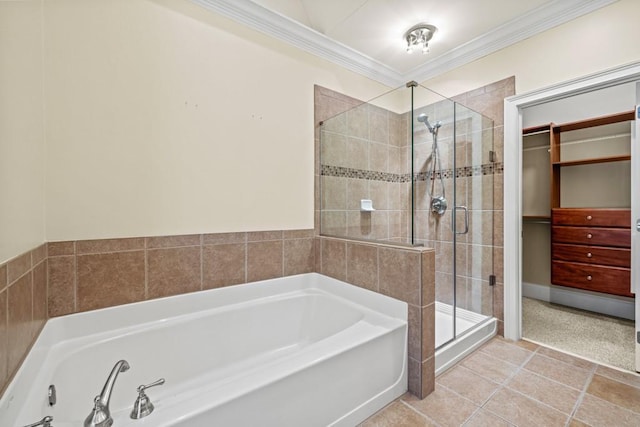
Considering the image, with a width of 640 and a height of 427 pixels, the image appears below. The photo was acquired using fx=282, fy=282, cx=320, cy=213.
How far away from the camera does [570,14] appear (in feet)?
6.17

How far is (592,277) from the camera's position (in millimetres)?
2754

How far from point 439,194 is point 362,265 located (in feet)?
3.11

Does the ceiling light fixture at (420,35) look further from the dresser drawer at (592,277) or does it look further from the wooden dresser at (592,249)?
the dresser drawer at (592,277)

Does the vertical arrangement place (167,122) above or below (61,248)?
above

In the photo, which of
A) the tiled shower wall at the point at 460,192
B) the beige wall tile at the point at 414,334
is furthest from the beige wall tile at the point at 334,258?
the beige wall tile at the point at 414,334

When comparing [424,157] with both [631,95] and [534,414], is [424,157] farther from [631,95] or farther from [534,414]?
[631,95]

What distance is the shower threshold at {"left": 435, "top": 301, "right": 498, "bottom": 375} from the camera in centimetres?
183

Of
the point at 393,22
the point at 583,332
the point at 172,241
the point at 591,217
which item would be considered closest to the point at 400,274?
the point at 172,241

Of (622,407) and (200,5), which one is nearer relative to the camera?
(622,407)

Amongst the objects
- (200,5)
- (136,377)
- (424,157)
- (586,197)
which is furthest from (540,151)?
(136,377)

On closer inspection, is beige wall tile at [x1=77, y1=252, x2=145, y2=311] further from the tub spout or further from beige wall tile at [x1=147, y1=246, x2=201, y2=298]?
the tub spout

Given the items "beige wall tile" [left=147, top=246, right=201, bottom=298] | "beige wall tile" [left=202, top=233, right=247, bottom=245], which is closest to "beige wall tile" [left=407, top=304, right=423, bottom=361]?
"beige wall tile" [left=202, top=233, right=247, bottom=245]

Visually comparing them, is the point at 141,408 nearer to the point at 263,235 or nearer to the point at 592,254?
the point at 263,235

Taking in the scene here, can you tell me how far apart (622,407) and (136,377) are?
247cm
